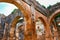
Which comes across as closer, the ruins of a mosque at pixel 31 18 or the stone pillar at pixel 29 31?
the stone pillar at pixel 29 31

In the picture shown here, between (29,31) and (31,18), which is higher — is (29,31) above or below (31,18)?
below

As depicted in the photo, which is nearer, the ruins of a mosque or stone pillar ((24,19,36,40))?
stone pillar ((24,19,36,40))

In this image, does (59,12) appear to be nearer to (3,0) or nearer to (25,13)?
(25,13)

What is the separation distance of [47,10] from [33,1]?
2345mm

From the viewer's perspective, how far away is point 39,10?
974cm

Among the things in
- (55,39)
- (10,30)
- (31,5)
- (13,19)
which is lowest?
(55,39)

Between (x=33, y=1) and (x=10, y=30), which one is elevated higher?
(x=33, y=1)

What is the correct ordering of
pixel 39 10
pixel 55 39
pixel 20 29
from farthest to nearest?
pixel 20 29 < pixel 55 39 < pixel 39 10

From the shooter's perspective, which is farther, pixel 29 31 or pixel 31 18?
pixel 31 18

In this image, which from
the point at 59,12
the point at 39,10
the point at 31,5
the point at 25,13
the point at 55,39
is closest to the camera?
the point at 25,13

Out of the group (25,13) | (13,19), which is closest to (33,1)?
(25,13)

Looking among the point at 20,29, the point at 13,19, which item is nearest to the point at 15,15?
the point at 13,19

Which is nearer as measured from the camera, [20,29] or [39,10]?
[39,10]

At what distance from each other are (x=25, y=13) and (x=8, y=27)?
405 centimetres
